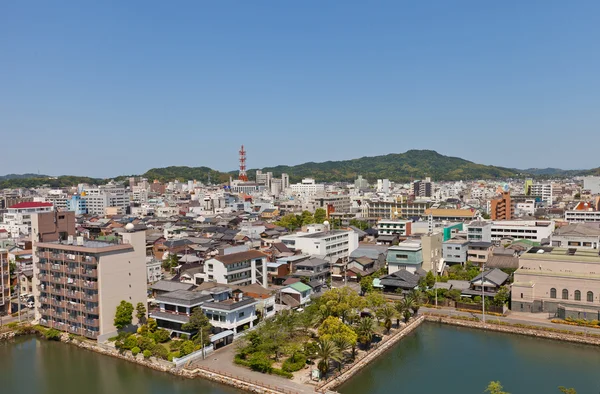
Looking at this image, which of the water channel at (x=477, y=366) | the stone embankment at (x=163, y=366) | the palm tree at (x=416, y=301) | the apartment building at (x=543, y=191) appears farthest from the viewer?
the apartment building at (x=543, y=191)

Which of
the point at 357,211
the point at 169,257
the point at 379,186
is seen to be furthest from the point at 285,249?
the point at 379,186

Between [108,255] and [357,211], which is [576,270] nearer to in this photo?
[108,255]

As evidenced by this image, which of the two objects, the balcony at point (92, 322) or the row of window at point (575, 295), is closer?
the balcony at point (92, 322)

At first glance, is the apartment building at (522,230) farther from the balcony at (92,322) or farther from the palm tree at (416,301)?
the balcony at (92,322)

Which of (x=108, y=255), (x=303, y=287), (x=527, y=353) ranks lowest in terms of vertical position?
(x=527, y=353)

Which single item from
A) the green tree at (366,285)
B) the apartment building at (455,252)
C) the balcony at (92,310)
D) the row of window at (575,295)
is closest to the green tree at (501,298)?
the row of window at (575,295)

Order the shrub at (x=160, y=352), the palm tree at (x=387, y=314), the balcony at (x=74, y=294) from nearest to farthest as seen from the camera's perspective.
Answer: the shrub at (x=160, y=352) < the balcony at (x=74, y=294) < the palm tree at (x=387, y=314)
